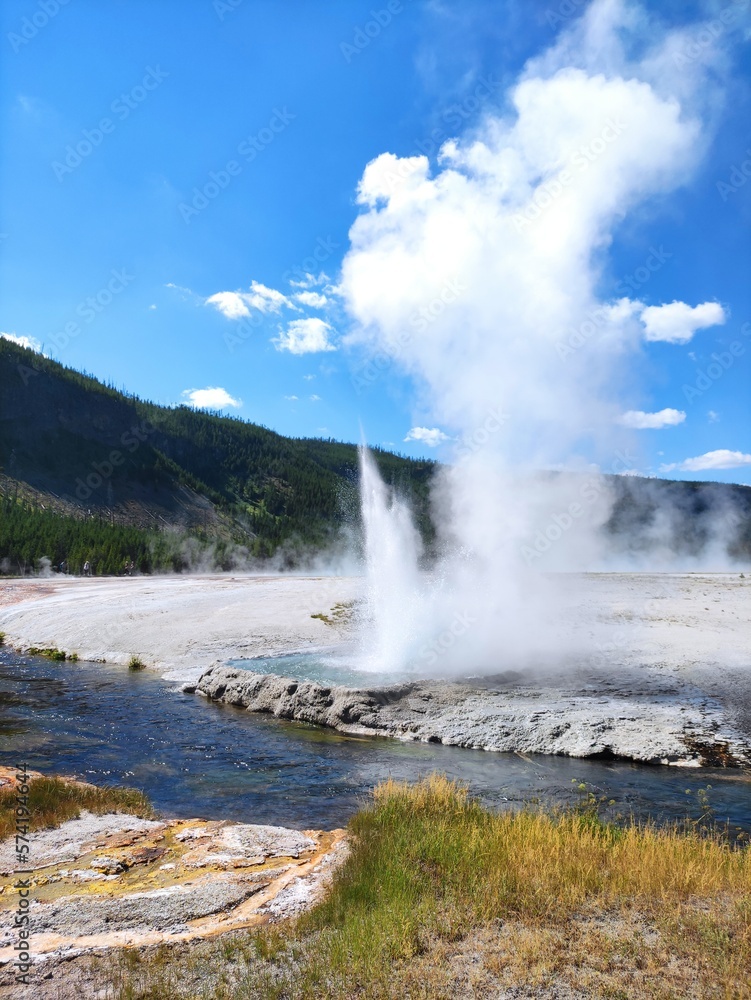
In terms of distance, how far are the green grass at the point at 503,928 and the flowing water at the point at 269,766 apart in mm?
3195

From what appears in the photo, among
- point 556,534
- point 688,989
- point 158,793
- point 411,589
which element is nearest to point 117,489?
point 556,534

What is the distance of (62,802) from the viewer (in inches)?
409

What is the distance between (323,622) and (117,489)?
12402 centimetres

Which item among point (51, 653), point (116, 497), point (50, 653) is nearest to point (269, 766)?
point (51, 653)

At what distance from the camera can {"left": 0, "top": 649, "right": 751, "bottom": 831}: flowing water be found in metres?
11.0

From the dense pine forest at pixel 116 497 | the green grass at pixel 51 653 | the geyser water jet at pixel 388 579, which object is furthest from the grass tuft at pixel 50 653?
the dense pine forest at pixel 116 497

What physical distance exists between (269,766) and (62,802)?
4.33 meters

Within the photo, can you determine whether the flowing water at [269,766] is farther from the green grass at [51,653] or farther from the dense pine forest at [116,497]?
the dense pine forest at [116,497]

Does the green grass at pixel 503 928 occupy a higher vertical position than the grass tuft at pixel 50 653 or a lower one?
higher

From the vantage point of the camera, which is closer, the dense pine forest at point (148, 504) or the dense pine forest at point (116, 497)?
the dense pine forest at point (116, 497)

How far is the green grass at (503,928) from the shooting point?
17.1 feet

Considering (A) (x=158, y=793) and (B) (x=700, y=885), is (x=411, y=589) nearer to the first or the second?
(A) (x=158, y=793)

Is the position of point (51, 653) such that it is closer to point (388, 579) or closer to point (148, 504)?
point (388, 579)

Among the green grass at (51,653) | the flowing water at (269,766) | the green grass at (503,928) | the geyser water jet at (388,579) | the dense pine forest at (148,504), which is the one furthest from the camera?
the dense pine forest at (148,504)
